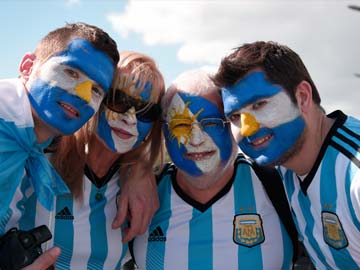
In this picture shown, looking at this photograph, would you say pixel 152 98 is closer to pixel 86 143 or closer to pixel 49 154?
pixel 86 143

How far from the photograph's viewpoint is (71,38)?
2.70m

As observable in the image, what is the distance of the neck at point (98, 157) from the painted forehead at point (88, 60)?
51cm

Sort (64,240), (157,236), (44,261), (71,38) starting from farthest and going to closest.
Result: (157,236)
(64,240)
(71,38)
(44,261)

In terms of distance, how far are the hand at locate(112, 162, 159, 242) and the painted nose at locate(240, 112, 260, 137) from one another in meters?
0.79

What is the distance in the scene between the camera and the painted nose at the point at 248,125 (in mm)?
2607

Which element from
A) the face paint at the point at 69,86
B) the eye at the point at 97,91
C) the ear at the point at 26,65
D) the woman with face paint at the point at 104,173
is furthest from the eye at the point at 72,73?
the woman with face paint at the point at 104,173

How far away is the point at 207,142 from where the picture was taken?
2975 millimetres

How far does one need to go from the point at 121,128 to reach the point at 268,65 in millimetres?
976

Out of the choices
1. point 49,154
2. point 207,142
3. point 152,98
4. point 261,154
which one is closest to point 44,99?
point 49,154

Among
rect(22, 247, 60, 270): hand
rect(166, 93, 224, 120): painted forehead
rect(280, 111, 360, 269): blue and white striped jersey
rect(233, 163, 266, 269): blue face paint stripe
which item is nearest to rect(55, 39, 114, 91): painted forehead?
rect(166, 93, 224, 120): painted forehead

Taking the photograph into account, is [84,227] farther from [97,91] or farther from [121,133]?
[97,91]

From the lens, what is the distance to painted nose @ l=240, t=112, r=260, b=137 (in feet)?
8.55

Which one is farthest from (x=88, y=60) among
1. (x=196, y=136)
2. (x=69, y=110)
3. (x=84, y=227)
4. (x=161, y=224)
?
(x=161, y=224)

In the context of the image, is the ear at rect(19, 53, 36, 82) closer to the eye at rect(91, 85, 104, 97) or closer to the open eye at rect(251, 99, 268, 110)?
the eye at rect(91, 85, 104, 97)
